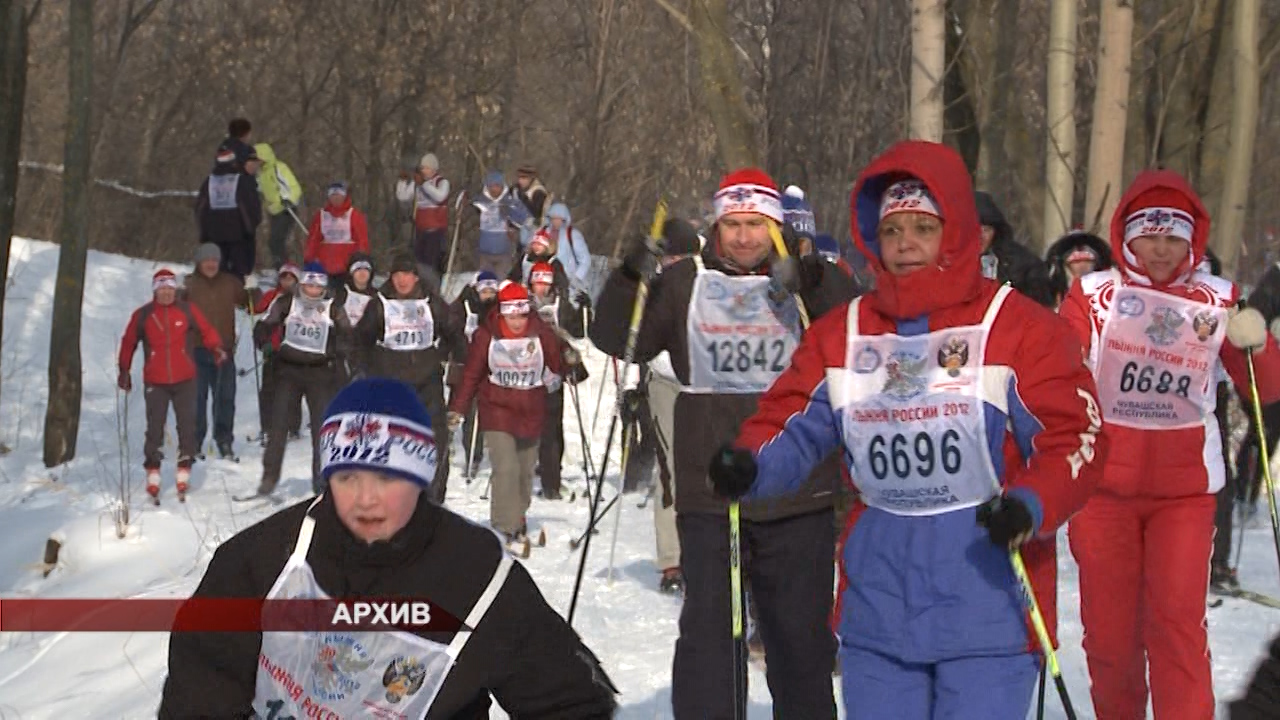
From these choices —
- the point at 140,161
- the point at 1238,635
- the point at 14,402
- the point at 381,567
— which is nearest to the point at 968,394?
the point at 381,567

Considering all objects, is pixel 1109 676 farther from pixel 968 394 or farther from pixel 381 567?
pixel 381 567

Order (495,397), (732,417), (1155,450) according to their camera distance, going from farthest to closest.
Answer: (495,397)
(1155,450)
(732,417)

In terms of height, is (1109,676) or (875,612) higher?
(875,612)

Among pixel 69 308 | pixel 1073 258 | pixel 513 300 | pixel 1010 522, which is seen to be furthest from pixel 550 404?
pixel 1010 522

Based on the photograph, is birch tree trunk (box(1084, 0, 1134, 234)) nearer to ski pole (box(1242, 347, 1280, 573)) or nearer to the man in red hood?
ski pole (box(1242, 347, 1280, 573))

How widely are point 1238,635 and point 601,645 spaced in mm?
3117

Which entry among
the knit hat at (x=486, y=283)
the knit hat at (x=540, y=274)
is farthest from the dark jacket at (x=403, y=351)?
the knit hat at (x=540, y=274)

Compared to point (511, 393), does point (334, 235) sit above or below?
above

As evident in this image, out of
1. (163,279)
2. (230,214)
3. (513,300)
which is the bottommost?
(513,300)

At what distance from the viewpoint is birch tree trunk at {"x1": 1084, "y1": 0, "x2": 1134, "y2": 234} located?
1533 cm

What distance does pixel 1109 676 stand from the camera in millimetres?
6492

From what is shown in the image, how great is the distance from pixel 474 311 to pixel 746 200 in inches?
395

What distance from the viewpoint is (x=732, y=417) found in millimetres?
6230

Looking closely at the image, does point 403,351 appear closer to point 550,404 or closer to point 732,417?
point 550,404
